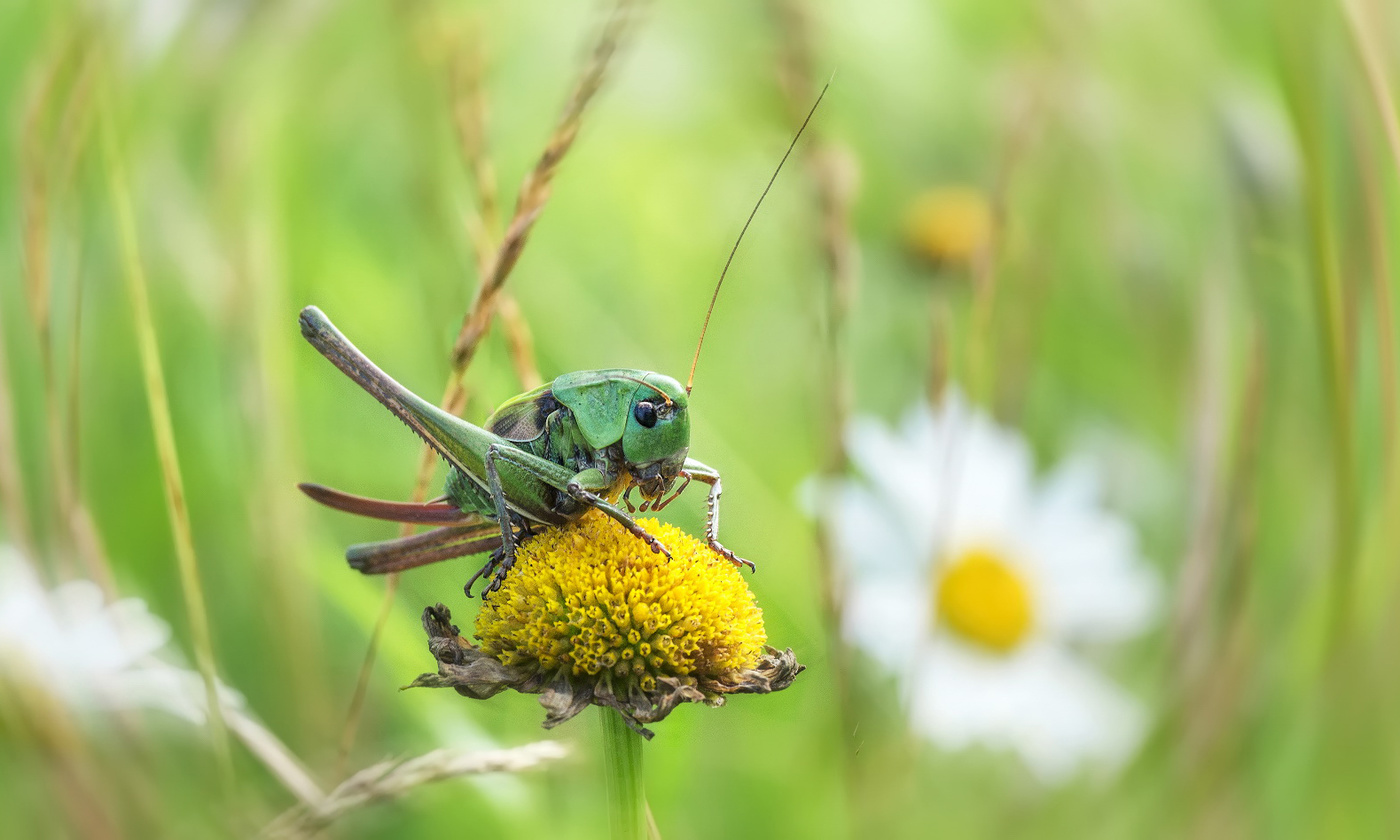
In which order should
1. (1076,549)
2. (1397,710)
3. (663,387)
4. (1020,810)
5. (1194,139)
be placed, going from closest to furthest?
(663,387), (1397,710), (1020,810), (1076,549), (1194,139)

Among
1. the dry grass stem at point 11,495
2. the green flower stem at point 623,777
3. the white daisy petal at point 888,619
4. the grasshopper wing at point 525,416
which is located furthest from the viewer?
the white daisy petal at point 888,619

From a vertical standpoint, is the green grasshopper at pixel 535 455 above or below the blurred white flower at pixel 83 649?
above

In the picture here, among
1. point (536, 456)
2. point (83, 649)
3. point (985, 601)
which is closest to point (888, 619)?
point (985, 601)

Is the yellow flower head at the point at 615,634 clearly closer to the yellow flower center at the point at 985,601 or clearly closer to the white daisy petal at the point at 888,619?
the white daisy petal at the point at 888,619

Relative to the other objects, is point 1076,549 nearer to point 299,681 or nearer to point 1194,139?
point 1194,139

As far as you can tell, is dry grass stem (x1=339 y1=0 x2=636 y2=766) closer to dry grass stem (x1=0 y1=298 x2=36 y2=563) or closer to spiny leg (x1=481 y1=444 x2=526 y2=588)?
spiny leg (x1=481 y1=444 x2=526 y2=588)

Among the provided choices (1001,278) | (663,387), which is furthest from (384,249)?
(663,387)

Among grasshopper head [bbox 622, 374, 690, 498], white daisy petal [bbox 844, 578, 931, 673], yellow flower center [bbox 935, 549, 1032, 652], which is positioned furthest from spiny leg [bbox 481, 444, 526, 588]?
yellow flower center [bbox 935, 549, 1032, 652]

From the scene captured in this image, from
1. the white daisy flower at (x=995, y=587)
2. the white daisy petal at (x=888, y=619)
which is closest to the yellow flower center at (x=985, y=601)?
the white daisy flower at (x=995, y=587)
